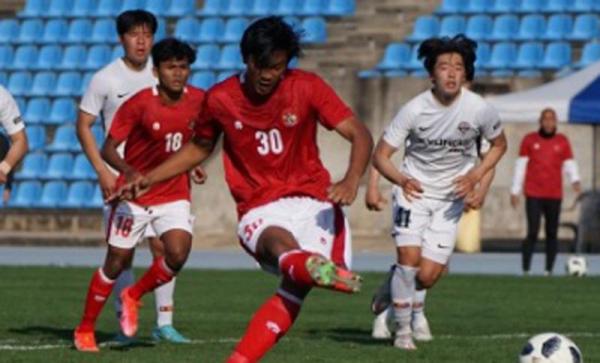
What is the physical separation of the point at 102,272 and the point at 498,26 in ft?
66.9

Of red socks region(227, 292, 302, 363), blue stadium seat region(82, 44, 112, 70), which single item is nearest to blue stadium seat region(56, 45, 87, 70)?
blue stadium seat region(82, 44, 112, 70)

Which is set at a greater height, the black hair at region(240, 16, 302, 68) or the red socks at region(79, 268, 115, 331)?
the black hair at region(240, 16, 302, 68)

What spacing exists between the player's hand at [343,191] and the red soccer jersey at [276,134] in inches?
18.1

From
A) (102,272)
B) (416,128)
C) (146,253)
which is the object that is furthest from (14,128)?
(146,253)

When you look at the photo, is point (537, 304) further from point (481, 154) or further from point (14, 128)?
point (14, 128)

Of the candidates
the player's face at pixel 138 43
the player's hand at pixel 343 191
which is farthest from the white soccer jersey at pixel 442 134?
the player's hand at pixel 343 191

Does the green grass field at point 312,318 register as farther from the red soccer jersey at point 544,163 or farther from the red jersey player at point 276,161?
the red jersey player at point 276,161

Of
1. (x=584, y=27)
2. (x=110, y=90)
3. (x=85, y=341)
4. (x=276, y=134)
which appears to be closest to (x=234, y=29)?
(x=584, y=27)

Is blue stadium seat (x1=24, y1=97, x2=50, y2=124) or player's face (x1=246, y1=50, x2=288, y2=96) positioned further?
blue stadium seat (x1=24, y1=97, x2=50, y2=124)

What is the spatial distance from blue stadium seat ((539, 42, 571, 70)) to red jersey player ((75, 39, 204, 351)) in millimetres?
19075

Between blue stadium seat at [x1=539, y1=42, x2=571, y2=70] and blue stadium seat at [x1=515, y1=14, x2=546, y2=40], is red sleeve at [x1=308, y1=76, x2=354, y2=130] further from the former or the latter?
blue stadium seat at [x1=515, y1=14, x2=546, y2=40]

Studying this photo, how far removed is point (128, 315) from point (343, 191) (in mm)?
3725

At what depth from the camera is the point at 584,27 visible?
31453mm

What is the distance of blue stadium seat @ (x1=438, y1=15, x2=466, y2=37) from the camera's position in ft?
106
